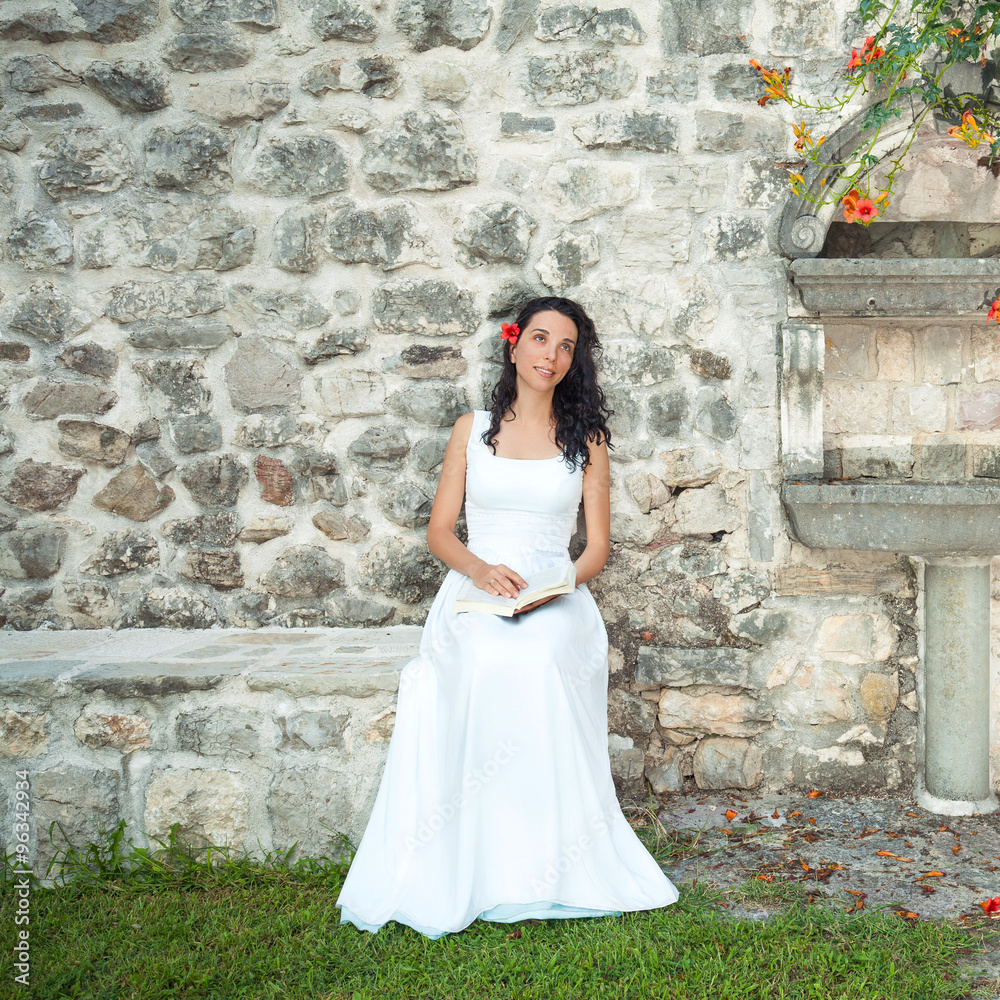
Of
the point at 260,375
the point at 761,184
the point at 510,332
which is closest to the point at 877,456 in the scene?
the point at 761,184

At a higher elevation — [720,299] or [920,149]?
[920,149]

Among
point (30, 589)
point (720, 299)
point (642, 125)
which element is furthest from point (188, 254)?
point (720, 299)

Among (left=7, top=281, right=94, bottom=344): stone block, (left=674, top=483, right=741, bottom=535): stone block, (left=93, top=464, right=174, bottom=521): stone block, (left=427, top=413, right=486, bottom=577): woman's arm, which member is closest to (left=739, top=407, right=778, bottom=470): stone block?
(left=674, top=483, right=741, bottom=535): stone block

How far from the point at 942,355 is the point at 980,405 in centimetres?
23

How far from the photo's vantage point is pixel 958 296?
2.74m

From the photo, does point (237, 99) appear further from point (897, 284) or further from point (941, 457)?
point (941, 457)

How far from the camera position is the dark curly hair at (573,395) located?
109 inches

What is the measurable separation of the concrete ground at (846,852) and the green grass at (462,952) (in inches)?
3.2

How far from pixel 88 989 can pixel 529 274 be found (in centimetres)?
237

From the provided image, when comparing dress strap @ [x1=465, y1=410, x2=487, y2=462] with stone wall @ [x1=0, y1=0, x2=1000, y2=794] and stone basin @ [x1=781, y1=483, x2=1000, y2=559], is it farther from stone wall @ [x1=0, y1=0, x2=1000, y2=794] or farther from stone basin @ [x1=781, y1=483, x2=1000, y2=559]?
stone basin @ [x1=781, y1=483, x2=1000, y2=559]

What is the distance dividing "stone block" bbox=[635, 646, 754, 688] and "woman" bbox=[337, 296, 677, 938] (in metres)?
0.40

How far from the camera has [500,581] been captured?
2.46m

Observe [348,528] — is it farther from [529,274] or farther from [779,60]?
[779,60]

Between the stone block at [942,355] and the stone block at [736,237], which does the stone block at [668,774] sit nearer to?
the stone block at [942,355]
